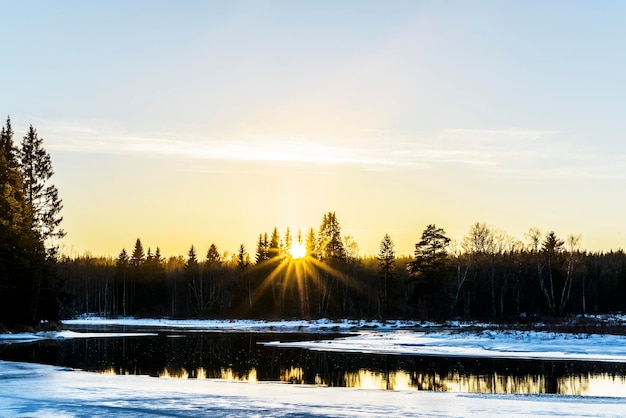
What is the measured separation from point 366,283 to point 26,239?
68.9 metres

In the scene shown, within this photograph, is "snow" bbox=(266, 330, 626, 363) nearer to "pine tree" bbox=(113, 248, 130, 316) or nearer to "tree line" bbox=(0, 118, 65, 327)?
"tree line" bbox=(0, 118, 65, 327)

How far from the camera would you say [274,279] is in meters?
115

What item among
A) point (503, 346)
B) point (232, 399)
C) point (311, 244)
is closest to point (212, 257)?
point (311, 244)

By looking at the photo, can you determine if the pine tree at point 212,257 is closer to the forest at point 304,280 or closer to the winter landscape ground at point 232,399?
the forest at point 304,280

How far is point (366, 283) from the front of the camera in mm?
113375

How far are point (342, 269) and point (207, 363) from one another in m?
80.1

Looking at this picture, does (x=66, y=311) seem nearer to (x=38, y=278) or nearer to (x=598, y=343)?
(x=38, y=278)

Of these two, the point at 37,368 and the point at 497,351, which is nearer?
the point at 37,368

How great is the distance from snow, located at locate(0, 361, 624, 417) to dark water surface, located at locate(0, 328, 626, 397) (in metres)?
2.56

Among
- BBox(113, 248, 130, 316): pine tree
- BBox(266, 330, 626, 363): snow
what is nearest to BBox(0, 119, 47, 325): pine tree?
BBox(266, 330, 626, 363): snow

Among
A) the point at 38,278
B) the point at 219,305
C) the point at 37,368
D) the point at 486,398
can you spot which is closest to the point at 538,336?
the point at 486,398

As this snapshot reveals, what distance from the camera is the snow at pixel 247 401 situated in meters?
16.6

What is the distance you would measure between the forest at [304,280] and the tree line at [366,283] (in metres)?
0.22

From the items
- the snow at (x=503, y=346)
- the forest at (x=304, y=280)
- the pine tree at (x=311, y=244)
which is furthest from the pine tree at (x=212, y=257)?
the snow at (x=503, y=346)
